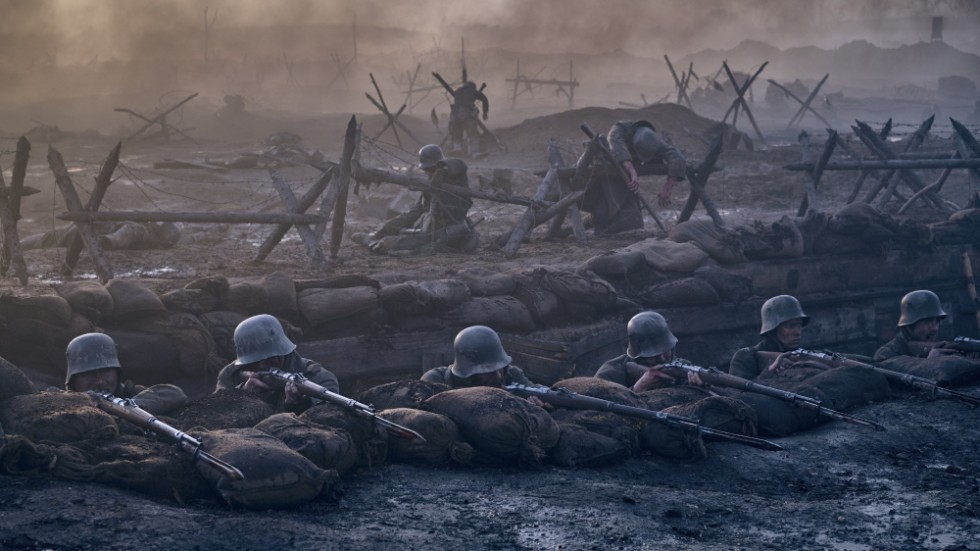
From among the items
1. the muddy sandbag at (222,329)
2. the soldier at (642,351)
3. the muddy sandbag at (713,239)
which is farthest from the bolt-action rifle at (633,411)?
the muddy sandbag at (713,239)

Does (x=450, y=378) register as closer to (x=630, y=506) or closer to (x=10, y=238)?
(x=630, y=506)

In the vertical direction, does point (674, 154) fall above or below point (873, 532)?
above

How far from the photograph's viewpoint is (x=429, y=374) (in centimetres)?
729

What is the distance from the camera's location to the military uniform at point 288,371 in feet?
22.4

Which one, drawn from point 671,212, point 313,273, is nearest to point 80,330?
point 313,273

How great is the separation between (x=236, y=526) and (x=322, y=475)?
0.59m

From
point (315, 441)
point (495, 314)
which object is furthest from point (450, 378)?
point (495, 314)

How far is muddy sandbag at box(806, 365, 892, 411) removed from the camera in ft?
24.8

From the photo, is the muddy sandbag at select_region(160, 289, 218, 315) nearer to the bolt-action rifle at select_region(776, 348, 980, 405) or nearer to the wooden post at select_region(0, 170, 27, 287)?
the wooden post at select_region(0, 170, 27, 287)

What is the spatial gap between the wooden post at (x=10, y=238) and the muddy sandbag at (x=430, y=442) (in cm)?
593

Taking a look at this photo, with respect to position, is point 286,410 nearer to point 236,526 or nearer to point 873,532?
point 236,526

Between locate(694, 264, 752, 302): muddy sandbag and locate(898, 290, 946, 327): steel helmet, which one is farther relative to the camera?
locate(694, 264, 752, 302): muddy sandbag

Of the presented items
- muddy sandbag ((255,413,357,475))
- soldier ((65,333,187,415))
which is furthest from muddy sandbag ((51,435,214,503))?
soldier ((65,333,187,415))

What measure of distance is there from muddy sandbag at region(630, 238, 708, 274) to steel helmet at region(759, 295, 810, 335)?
2776 mm
